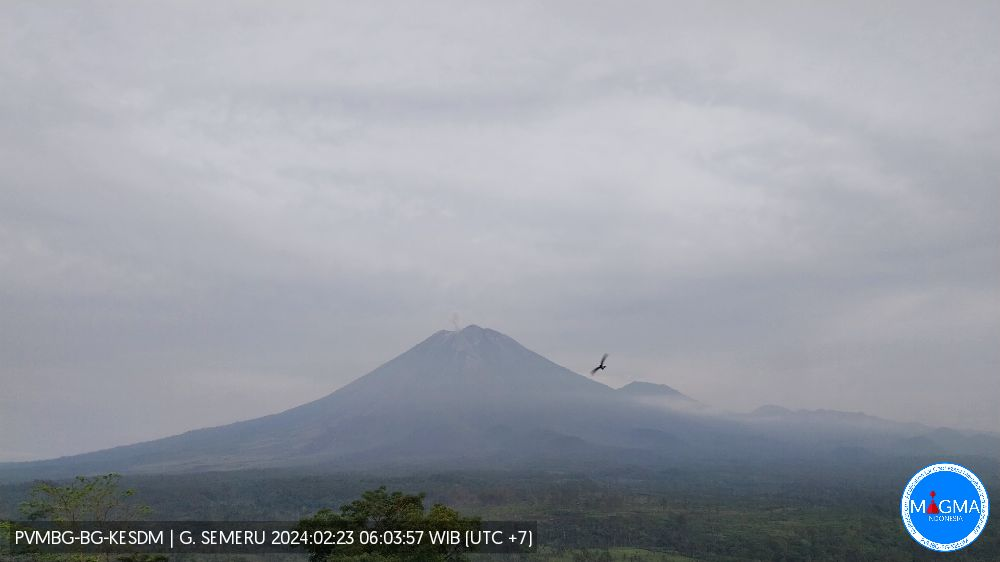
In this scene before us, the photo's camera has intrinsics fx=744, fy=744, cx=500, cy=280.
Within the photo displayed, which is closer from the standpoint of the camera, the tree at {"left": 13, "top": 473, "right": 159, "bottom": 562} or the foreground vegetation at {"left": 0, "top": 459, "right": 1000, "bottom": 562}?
the tree at {"left": 13, "top": 473, "right": 159, "bottom": 562}

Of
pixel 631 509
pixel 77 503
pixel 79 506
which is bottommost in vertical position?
pixel 631 509

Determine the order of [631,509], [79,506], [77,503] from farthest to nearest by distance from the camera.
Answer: [631,509], [79,506], [77,503]

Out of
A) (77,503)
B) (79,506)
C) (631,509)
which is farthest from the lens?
(631,509)

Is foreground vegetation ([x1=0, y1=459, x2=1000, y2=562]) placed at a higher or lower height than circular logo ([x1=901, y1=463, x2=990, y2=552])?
lower

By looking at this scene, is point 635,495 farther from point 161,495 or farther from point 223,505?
point 161,495

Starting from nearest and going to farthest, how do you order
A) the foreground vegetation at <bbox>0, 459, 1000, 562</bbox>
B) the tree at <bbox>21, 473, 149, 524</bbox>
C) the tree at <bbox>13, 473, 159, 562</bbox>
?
the tree at <bbox>13, 473, 159, 562</bbox>
the tree at <bbox>21, 473, 149, 524</bbox>
the foreground vegetation at <bbox>0, 459, 1000, 562</bbox>

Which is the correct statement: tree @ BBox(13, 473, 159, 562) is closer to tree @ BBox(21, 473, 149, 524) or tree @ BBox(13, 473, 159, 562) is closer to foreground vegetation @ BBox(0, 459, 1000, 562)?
tree @ BBox(21, 473, 149, 524)

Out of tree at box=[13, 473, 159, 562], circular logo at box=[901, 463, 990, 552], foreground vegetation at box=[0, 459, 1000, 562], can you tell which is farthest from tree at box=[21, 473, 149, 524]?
foreground vegetation at box=[0, 459, 1000, 562]

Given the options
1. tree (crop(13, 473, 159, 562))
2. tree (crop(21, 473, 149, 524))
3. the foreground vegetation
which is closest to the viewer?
tree (crop(13, 473, 159, 562))

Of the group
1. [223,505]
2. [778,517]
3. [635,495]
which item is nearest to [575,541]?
[778,517]

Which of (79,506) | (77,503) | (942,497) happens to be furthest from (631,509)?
(77,503)

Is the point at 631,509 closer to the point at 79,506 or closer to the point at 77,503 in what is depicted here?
the point at 79,506
